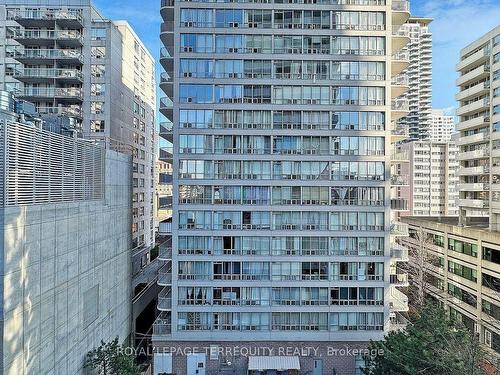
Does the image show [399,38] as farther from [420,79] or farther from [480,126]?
[420,79]

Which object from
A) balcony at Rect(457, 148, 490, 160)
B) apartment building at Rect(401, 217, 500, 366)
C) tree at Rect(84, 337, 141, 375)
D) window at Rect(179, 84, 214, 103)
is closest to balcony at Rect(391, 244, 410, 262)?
apartment building at Rect(401, 217, 500, 366)

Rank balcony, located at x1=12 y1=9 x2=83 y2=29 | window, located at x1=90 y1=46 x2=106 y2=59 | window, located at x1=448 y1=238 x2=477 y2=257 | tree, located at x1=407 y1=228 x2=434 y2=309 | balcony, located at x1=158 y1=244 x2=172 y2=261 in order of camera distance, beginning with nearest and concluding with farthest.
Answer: balcony, located at x1=158 y1=244 x2=172 y2=261, balcony, located at x1=12 y1=9 x2=83 y2=29, window, located at x1=448 y1=238 x2=477 y2=257, window, located at x1=90 y1=46 x2=106 y2=59, tree, located at x1=407 y1=228 x2=434 y2=309

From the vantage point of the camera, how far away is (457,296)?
3272cm

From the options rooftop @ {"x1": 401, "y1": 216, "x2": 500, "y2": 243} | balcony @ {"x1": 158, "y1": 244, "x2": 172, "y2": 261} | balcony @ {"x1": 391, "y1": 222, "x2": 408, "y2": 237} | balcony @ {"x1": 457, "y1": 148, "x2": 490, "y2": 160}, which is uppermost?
balcony @ {"x1": 457, "y1": 148, "x2": 490, "y2": 160}

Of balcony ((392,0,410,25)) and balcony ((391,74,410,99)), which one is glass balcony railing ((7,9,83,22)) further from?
balcony ((391,74,410,99))

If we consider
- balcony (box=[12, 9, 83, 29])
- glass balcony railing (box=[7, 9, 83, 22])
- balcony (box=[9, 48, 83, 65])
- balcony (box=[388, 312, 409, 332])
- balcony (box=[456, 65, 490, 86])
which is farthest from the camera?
balcony (box=[456, 65, 490, 86])

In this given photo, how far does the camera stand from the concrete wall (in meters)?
12.5

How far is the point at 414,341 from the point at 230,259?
1132 cm

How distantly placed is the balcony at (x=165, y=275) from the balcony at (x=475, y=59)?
101 ft

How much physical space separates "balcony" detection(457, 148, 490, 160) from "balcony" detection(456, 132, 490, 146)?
0.87m

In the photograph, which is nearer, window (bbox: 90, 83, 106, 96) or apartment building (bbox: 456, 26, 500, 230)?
apartment building (bbox: 456, 26, 500, 230)

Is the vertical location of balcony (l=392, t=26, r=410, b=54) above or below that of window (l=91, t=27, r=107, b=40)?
below

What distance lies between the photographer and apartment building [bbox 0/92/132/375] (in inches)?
489

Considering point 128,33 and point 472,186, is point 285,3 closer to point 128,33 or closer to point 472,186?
point 128,33
